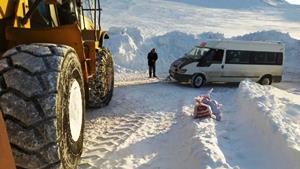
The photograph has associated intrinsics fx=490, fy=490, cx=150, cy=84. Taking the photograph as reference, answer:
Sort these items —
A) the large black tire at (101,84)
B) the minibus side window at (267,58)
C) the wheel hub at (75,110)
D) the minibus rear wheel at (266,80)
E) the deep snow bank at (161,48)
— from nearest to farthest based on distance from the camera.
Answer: the wheel hub at (75,110) < the large black tire at (101,84) < the minibus side window at (267,58) < the minibus rear wheel at (266,80) < the deep snow bank at (161,48)

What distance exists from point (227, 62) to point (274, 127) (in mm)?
11266

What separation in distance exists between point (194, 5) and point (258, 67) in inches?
2821

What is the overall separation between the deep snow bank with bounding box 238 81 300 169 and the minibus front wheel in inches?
228

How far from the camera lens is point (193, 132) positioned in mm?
8875

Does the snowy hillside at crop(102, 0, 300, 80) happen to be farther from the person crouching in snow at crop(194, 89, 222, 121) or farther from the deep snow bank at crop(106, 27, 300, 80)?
the person crouching in snow at crop(194, 89, 222, 121)

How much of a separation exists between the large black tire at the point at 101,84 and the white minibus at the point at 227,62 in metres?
7.02

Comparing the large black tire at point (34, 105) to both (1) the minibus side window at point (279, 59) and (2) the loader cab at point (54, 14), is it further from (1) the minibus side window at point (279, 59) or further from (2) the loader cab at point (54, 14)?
(1) the minibus side window at point (279, 59)

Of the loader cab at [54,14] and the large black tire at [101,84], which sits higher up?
the loader cab at [54,14]

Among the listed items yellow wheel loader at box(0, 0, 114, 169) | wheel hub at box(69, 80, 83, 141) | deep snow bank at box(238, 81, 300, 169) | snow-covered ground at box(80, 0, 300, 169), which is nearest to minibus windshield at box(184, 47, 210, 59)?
snow-covered ground at box(80, 0, 300, 169)

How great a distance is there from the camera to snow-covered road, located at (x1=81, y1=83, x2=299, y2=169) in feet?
23.8

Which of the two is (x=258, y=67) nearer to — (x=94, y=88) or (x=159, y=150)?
(x=94, y=88)

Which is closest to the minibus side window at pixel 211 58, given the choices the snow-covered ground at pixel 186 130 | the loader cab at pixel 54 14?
the snow-covered ground at pixel 186 130

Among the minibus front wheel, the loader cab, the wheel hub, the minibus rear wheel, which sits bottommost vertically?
the minibus rear wheel

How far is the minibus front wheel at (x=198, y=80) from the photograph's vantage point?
62.4 ft
